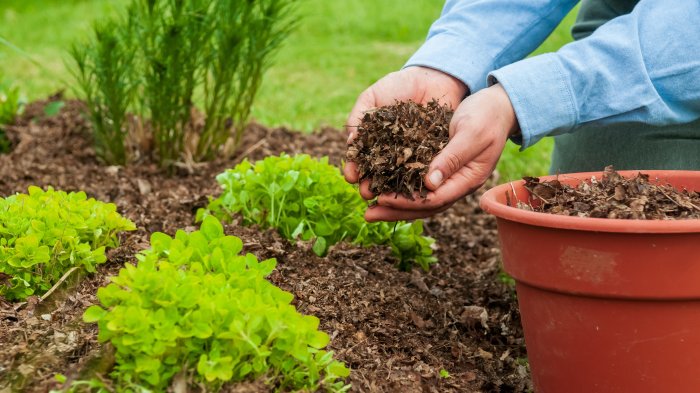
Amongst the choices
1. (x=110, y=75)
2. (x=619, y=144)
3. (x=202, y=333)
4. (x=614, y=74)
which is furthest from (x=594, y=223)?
(x=110, y=75)

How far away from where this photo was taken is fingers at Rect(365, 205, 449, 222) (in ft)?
6.98

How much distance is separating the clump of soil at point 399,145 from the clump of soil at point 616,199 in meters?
0.26

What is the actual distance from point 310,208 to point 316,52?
4563 millimetres

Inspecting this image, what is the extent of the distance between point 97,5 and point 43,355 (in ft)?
26.9

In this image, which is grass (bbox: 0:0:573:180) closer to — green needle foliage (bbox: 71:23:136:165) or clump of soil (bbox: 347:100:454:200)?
green needle foliage (bbox: 71:23:136:165)

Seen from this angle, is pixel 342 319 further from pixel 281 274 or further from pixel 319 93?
pixel 319 93

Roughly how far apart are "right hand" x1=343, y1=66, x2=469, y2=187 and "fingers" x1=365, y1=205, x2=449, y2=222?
0.91ft

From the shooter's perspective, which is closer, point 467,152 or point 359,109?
point 467,152

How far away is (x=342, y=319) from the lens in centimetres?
211

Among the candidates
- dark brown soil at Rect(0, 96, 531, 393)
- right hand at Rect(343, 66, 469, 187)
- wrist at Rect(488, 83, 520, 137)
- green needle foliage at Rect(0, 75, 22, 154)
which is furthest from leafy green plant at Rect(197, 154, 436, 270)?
green needle foliage at Rect(0, 75, 22, 154)

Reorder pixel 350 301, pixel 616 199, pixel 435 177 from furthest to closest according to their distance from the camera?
1. pixel 350 301
2. pixel 435 177
3. pixel 616 199

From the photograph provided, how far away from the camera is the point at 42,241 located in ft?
6.88

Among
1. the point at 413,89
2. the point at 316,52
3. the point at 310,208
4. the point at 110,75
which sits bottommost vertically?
the point at 316,52

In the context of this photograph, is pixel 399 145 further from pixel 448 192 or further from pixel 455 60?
pixel 455 60
